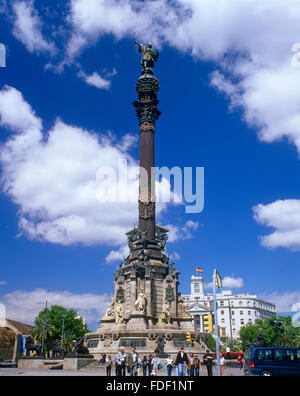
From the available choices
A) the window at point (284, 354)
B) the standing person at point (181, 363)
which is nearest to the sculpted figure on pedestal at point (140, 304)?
the standing person at point (181, 363)

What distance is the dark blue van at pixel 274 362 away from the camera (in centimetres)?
1861

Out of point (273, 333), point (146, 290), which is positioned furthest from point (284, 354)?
point (273, 333)

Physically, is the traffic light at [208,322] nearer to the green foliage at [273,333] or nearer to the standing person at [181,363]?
the standing person at [181,363]

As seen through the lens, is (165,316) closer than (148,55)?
Yes

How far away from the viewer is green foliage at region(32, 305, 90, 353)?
7388cm

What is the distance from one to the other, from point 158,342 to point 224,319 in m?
103

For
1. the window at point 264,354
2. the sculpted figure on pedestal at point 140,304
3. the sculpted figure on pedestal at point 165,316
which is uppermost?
the sculpted figure on pedestal at point 140,304

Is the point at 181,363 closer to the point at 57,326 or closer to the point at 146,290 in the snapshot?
the point at 146,290

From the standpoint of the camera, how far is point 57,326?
82.9m

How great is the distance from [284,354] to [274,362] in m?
0.65

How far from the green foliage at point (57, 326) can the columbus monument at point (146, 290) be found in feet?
116
